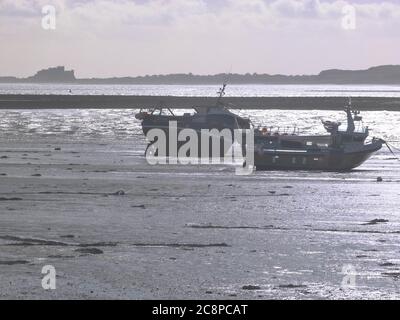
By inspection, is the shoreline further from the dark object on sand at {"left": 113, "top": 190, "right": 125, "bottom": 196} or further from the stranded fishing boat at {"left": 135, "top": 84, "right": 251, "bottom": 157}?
the dark object on sand at {"left": 113, "top": 190, "right": 125, "bottom": 196}

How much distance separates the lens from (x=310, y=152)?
45.6 metres

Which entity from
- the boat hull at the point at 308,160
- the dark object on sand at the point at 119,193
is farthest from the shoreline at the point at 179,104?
the dark object on sand at the point at 119,193

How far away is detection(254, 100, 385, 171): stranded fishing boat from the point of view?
Answer: 45312mm

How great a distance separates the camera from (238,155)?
56.7 metres

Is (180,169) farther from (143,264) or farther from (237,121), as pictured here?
(143,264)

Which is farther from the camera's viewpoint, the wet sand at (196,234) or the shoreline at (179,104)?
the shoreline at (179,104)

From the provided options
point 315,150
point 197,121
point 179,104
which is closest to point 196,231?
point 315,150

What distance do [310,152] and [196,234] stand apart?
21.5m

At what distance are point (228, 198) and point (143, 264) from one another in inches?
485

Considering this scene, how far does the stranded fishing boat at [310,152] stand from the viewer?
45312 millimetres

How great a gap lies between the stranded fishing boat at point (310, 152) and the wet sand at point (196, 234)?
2.94m

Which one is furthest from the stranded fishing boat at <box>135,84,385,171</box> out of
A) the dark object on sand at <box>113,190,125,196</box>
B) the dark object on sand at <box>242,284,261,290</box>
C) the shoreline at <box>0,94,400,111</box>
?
the shoreline at <box>0,94,400,111</box>

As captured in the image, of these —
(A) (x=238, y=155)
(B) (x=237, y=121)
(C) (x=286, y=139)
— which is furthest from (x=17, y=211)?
(B) (x=237, y=121)

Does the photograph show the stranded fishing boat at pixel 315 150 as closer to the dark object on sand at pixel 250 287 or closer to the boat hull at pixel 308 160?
the boat hull at pixel 308 160
